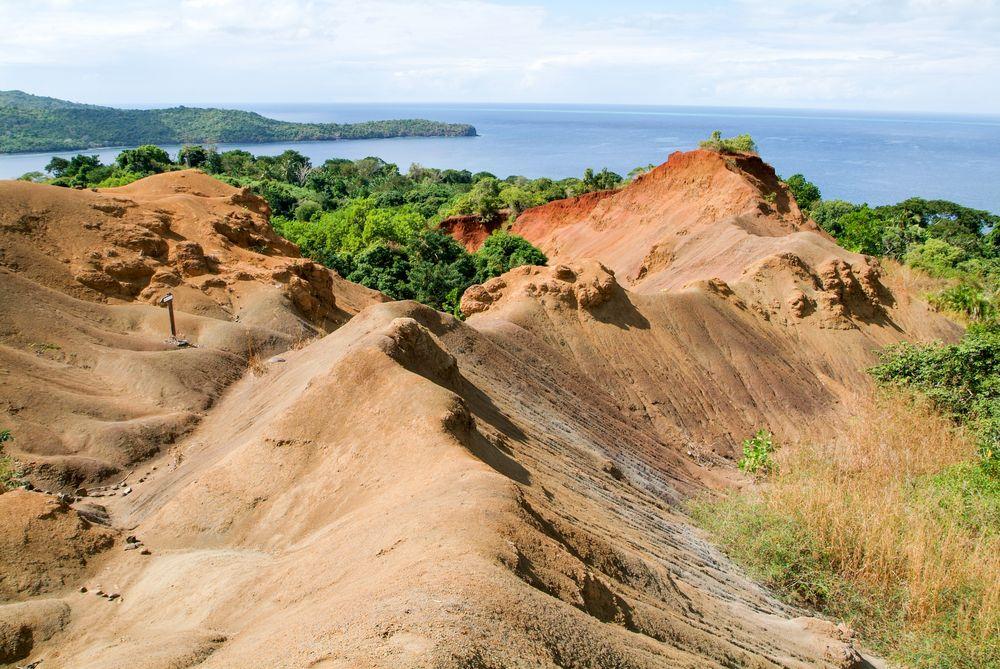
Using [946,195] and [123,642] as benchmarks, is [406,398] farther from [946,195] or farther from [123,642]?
[946,195]

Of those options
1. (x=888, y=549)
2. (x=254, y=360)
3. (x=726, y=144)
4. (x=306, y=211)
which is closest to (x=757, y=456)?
(x=888, y=549)

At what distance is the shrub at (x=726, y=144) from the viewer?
5127 centimetres

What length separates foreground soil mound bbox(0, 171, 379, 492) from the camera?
16.0 metres

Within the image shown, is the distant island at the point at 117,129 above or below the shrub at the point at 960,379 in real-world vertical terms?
above

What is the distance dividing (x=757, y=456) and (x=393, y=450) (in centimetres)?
1373

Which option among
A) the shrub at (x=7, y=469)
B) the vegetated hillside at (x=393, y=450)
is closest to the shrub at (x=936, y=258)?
the vegetated hillside at (x=393, y=450)

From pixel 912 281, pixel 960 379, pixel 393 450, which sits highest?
pixel 393 450

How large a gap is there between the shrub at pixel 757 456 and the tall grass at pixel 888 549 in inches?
139

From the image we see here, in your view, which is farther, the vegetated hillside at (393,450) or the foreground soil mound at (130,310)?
the foreground soil mound at (130,310)

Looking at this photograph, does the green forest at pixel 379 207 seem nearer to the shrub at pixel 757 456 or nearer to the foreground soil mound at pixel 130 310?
the foreground soil mound at pixel 130 310

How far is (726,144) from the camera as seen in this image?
54.9m

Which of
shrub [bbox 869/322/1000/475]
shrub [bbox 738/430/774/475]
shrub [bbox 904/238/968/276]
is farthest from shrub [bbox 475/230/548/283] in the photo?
shrub [bbox 904/238/968/276]

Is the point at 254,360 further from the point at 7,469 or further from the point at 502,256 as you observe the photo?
the point at 502,256

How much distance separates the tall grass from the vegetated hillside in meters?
0.96
